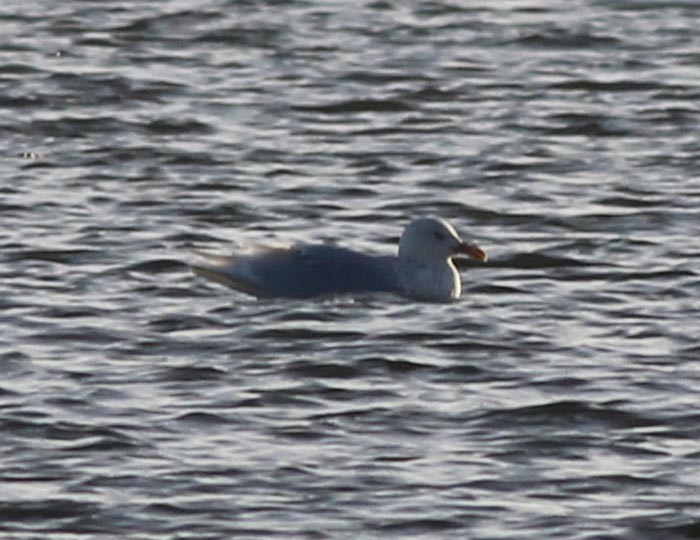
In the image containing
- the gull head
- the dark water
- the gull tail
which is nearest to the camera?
the dark water

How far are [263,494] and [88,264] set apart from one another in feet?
13.0

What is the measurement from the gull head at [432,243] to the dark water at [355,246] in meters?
0.23

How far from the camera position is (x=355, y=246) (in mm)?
13711

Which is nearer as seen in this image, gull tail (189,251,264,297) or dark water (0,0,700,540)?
dark water (0,0,700,540)

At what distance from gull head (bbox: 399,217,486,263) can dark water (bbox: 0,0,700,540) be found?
233mm

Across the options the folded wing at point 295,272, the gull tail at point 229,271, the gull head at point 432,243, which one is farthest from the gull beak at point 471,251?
the gull tail at point 229,271

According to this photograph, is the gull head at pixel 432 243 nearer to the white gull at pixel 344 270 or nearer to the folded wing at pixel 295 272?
the white gull at pixel 344 270

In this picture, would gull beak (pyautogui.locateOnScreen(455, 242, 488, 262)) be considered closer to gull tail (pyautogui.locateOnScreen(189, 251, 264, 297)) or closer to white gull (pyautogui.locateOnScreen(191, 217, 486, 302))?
white gull (pyautogui.locateOnScreen(191, 217, 486, 302))

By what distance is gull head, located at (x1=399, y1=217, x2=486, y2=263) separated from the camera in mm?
12859

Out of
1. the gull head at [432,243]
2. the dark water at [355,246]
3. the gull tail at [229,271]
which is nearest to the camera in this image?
the dark water at [355,246]

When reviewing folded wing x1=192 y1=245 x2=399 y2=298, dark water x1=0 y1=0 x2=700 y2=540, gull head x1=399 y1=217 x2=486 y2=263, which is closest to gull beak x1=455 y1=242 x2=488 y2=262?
gull head x1=399 y1=217 x2=486 y2=263

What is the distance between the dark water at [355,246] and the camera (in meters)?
9.57

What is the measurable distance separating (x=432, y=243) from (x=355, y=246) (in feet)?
2.84

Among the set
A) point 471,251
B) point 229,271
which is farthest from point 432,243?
point 229,271
